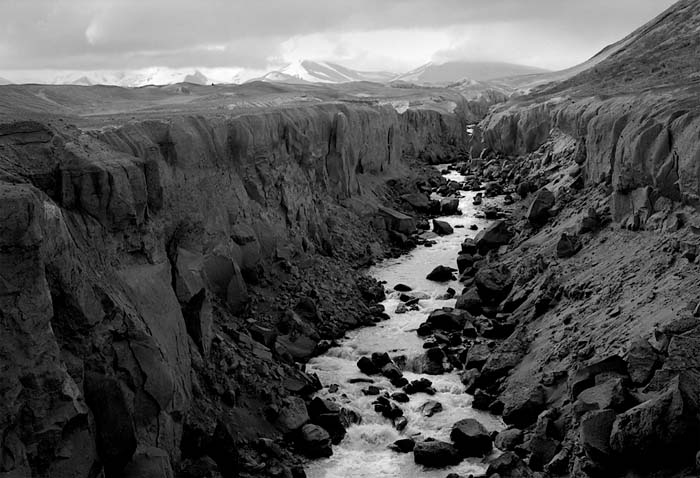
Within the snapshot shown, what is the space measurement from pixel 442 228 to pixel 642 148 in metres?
18.8

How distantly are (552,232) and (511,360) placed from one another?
36.9 ft

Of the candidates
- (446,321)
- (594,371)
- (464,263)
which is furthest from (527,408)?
(464,263)

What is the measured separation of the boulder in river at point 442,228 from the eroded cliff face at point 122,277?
14892mm

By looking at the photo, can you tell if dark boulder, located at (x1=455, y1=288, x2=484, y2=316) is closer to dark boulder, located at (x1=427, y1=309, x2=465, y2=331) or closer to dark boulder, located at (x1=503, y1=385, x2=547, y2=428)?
dark boulder, located at (x1=427, y1=309, x2=465, y2=331)

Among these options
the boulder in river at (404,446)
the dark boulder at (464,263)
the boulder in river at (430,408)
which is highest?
the dark boulder at (464,263)

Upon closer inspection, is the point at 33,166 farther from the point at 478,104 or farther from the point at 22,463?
the point at 478,104

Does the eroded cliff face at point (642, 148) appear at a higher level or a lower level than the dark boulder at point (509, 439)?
higher

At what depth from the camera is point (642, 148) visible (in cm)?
2875

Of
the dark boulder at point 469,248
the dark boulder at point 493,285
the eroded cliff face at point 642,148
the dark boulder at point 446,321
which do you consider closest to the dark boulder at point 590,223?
the eroded cliff face at point 642,148

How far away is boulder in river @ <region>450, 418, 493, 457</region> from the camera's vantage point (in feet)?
71.0

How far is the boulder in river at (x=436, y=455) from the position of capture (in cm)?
2123

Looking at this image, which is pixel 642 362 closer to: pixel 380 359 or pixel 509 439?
pixel 509 439

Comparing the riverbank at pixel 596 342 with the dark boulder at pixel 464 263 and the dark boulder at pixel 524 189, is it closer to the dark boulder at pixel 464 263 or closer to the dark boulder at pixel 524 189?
the dark boulder at pixel 464 263

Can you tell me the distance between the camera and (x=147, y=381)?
59.6ft
